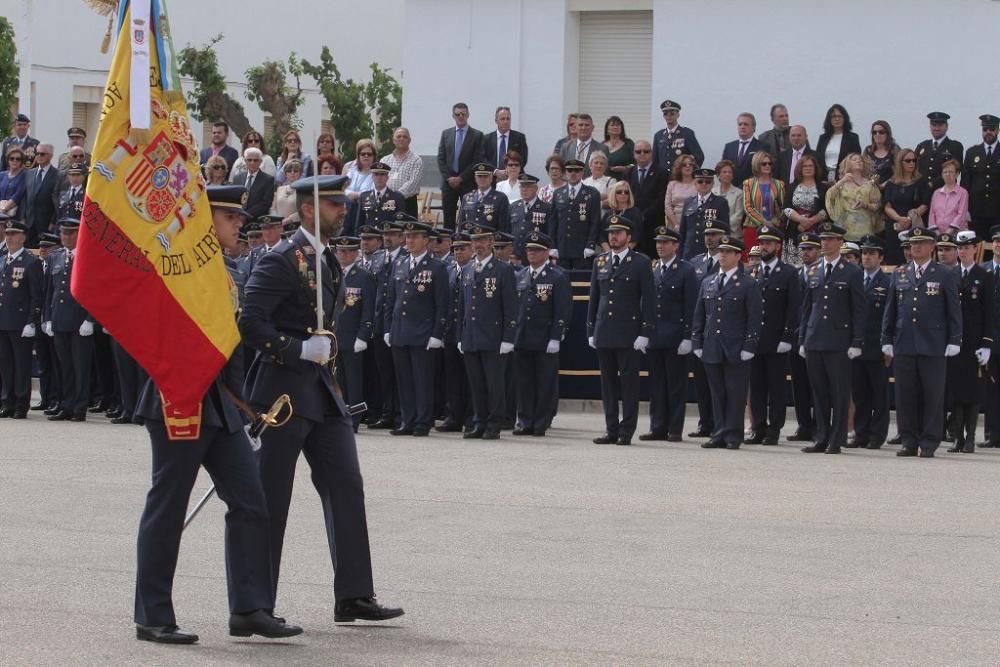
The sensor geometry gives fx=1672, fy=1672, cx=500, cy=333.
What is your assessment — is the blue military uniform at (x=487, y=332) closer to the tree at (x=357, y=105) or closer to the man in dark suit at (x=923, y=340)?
the man in dark suit at (x=923, y=340)

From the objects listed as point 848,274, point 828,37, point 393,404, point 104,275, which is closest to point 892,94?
point 828,37

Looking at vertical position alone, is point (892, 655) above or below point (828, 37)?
below

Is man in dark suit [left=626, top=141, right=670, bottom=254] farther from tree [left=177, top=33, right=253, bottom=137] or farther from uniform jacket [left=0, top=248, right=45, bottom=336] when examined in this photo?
tree [left=177, top=33, right=253, bottom=137]

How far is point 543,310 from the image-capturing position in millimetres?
16203

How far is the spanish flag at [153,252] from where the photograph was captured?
687 cm

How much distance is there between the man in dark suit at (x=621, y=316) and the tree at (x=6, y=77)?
16682mm

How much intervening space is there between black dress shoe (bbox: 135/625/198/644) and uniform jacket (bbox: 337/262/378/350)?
32.6 feet

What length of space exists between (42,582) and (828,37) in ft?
50.8

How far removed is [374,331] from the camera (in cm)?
1684

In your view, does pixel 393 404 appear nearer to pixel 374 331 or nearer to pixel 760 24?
pixel 374 331

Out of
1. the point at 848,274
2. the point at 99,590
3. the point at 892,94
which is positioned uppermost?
the point at 892,94

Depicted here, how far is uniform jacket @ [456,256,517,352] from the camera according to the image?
52.2ft

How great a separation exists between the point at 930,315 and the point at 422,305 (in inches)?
190

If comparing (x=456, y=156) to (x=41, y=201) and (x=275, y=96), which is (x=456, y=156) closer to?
(x=41, y=201)
